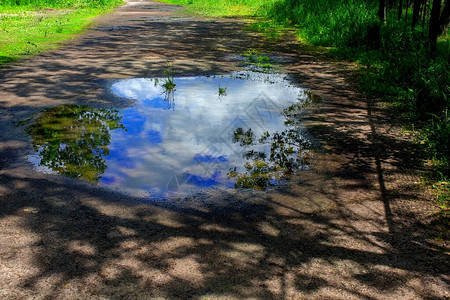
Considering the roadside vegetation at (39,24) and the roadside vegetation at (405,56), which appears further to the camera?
the roadside vegetation at (39,24)

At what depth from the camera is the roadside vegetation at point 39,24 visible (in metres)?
12.6

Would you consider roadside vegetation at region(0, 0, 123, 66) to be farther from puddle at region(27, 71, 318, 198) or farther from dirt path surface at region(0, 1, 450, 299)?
dirt path surface at region(0, 1, 450, 299)

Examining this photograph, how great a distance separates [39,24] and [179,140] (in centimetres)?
1492

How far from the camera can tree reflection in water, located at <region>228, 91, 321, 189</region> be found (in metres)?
4.75

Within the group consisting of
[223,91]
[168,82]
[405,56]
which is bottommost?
[223,91]

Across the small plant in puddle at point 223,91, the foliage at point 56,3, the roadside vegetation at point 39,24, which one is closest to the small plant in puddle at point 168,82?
the small plant in puddle at point 223,91

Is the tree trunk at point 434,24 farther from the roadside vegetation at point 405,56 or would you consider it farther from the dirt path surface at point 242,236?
the dirt path surface at point 242,236

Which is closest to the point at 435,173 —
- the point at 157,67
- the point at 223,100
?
the point at 223,100

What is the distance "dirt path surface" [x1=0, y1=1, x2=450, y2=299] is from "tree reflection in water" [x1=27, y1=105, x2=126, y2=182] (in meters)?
0.23

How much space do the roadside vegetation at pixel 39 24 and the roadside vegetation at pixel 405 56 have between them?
8.10 meters

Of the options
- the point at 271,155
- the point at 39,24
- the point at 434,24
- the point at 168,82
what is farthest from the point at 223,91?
the point at 39,24

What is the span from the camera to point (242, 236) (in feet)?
12.1

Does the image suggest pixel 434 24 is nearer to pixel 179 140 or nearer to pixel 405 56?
pixel 405 56

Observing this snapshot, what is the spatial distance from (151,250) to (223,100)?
4566 millimetres
